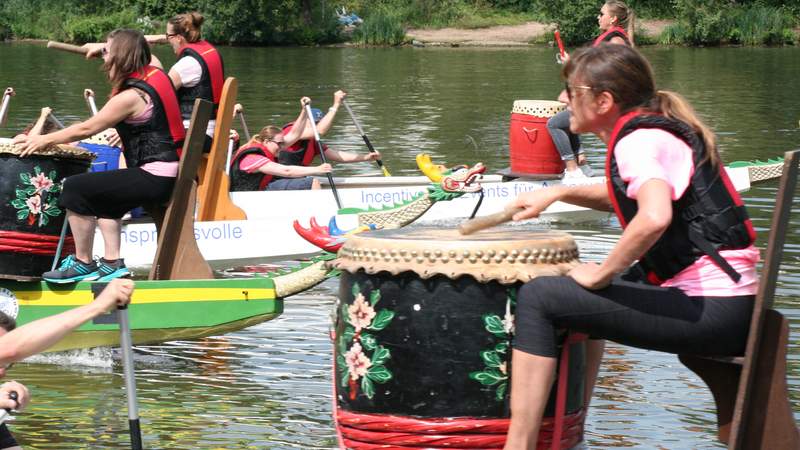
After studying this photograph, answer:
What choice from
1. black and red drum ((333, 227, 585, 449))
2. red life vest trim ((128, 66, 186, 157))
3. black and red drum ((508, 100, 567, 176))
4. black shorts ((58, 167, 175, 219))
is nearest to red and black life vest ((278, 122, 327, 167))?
black and red drum ((508, 100, 567, 176))

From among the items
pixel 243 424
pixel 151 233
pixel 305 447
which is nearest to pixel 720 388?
pixel 305 447

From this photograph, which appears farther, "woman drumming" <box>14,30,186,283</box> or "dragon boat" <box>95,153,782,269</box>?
"dragon boat" <box>95,153,782,269</box>

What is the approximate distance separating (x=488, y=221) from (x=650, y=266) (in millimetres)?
563

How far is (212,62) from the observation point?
8812 mm

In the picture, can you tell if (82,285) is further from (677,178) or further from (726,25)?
(726,25)

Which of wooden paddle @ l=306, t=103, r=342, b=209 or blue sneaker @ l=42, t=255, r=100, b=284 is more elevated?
blue sneaker @ l=42, t=255, r=100, b=284

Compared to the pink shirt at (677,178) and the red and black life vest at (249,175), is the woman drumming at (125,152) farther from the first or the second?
the red and black life vest at (249,175)

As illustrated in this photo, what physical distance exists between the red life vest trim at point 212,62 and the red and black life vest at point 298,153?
1792 millimetres

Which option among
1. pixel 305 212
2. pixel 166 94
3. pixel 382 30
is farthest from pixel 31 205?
pixel 382 30

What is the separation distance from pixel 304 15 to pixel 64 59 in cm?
1752

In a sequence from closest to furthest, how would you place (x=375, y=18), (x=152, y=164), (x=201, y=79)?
1. (x=152, y=164)
2. (x=201, y=79)
3. (x=375, y=18)

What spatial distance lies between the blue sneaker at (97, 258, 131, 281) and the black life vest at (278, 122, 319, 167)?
12.8 feet

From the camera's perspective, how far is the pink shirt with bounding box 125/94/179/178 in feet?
21.9

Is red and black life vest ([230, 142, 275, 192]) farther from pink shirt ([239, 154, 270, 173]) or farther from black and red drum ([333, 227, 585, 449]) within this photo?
black and red drum ([333, 227, 585, 449])
